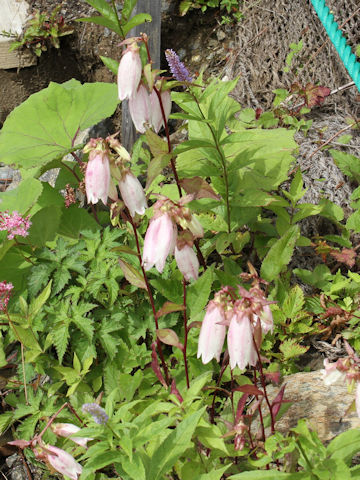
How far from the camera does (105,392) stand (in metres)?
2.17

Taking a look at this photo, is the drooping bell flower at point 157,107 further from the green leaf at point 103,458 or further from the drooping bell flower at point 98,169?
the green leaf at point 103,458

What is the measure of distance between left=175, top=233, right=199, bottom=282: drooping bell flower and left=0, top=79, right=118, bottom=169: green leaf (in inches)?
54.4

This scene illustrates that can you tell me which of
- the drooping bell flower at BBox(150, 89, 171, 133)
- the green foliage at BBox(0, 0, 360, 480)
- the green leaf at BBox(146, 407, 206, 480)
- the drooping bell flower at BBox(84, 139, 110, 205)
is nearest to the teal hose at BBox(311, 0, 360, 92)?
the green foliage at BBox(0, 0, 360, 480)

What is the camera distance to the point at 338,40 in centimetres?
306

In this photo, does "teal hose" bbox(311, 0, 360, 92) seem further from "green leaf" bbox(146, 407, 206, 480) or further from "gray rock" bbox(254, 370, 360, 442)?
"green leaf" bbox(146, 407, 206, 480)

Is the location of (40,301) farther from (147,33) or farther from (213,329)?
(147,33)

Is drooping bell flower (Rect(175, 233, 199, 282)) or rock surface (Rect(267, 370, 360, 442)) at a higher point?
drooping bell flower (Rect(175, 233, 199, 282))

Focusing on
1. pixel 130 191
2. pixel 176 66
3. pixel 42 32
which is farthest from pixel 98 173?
pixel 42 32

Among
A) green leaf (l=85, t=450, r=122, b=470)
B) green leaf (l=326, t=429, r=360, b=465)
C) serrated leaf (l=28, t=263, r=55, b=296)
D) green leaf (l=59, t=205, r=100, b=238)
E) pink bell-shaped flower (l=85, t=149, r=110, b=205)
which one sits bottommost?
green leaf (l=326, t=429, r=360, b=465)

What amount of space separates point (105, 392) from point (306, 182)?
158 cm

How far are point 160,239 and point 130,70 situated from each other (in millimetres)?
545

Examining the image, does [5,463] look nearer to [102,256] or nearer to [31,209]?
[102,256]

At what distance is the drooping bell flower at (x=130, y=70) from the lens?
1566mm

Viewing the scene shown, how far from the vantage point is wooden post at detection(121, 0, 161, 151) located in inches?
128
